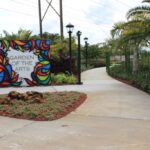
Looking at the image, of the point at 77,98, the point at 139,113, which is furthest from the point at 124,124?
the point at 77,98

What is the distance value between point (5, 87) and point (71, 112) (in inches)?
337

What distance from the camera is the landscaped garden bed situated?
1081 centimetres

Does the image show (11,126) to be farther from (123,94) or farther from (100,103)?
(123,94)

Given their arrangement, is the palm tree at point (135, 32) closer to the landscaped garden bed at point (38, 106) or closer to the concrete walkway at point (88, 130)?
the landscaped garden bed at point (38, 106)

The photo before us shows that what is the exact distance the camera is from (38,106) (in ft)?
39.2

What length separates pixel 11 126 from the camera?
958 centimetres

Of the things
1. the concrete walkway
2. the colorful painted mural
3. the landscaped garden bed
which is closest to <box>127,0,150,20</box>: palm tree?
the colorful painted mural

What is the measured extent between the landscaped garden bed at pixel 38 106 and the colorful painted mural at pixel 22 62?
5.82m

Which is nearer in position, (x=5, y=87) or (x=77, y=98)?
(x=77, y=98)

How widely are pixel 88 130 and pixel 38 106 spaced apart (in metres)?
3.05

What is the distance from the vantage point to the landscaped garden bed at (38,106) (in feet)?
35.5

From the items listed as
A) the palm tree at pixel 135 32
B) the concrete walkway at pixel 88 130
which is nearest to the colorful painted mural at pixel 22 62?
the palm tree at pixel 135 32

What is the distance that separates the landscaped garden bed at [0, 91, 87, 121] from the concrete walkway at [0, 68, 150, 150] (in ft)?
1.10

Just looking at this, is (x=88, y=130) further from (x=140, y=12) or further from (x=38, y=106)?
(x=140, y=12)
